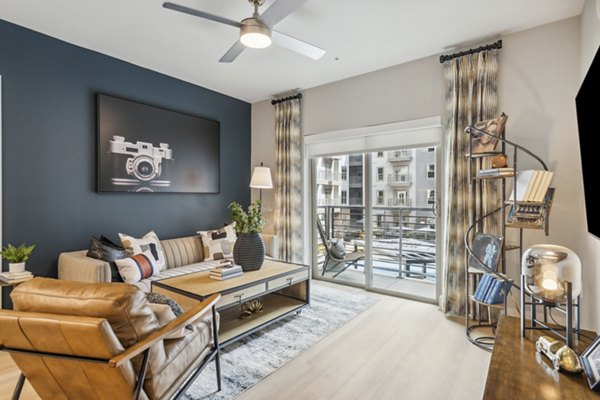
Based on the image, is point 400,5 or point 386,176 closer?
point 400,5

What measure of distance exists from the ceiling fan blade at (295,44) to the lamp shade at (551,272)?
2.14 metres

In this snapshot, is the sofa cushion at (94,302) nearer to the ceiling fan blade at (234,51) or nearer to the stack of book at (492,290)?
the ceiling fan blade at (234,51)

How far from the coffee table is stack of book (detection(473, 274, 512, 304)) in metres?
1.59

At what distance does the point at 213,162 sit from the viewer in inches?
178

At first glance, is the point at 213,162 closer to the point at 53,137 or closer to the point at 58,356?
the point at 53,137

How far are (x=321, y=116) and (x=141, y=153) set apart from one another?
2371mm

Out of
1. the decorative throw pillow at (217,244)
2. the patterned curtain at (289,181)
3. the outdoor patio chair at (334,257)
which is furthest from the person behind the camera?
the patterned curtain at (289,181)

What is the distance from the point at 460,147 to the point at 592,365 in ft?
7.71

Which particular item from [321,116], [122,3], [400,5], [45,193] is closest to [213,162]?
[321,116]

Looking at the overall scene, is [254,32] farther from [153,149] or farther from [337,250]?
[337,250]

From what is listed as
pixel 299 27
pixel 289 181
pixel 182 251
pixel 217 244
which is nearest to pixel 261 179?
pixel 289 181

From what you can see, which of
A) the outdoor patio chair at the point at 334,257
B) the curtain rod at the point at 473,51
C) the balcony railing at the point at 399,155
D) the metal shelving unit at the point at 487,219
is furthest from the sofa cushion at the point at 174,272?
the curtain rod at the point at 473,51

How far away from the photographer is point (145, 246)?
3275 millimetres

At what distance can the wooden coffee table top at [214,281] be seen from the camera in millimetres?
2406
